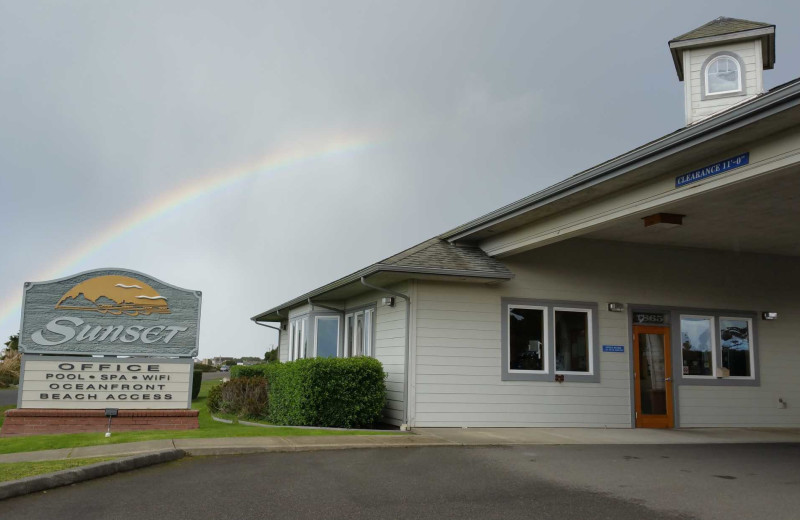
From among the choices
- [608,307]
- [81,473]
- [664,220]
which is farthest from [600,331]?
[81,473]

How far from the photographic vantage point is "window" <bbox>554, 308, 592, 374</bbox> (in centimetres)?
1495

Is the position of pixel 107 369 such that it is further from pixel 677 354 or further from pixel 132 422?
pixel 677 354

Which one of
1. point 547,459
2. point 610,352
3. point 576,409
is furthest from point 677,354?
point 547,459

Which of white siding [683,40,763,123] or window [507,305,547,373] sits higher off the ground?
white siding [683,40,763,123]

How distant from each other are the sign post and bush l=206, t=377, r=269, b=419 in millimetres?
3496

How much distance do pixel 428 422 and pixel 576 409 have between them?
329 centimetres

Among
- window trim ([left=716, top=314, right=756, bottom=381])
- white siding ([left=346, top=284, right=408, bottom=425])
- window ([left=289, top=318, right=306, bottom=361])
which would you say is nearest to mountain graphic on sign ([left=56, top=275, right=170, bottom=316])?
white siding ([left=346, top=284, right=408, bottom=425])

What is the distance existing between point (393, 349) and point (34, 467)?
7.81 meters

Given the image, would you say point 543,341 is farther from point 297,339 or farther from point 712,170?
point 297,339

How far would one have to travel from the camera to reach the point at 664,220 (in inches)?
488

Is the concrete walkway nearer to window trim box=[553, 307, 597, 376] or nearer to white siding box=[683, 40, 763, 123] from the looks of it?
window trim box=[553, 307, 597, 376]

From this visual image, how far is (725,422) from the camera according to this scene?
15.8 metres

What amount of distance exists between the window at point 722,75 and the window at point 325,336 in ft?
36.7

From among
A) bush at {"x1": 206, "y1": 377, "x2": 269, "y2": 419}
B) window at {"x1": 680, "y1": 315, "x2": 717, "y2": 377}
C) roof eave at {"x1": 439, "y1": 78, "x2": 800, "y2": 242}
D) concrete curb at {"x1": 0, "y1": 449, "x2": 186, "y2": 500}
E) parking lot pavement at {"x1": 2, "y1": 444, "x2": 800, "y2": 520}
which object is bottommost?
parking lot pavement at {"x1": 2, "y1": 444, "x2": 800, "y2": 520}
